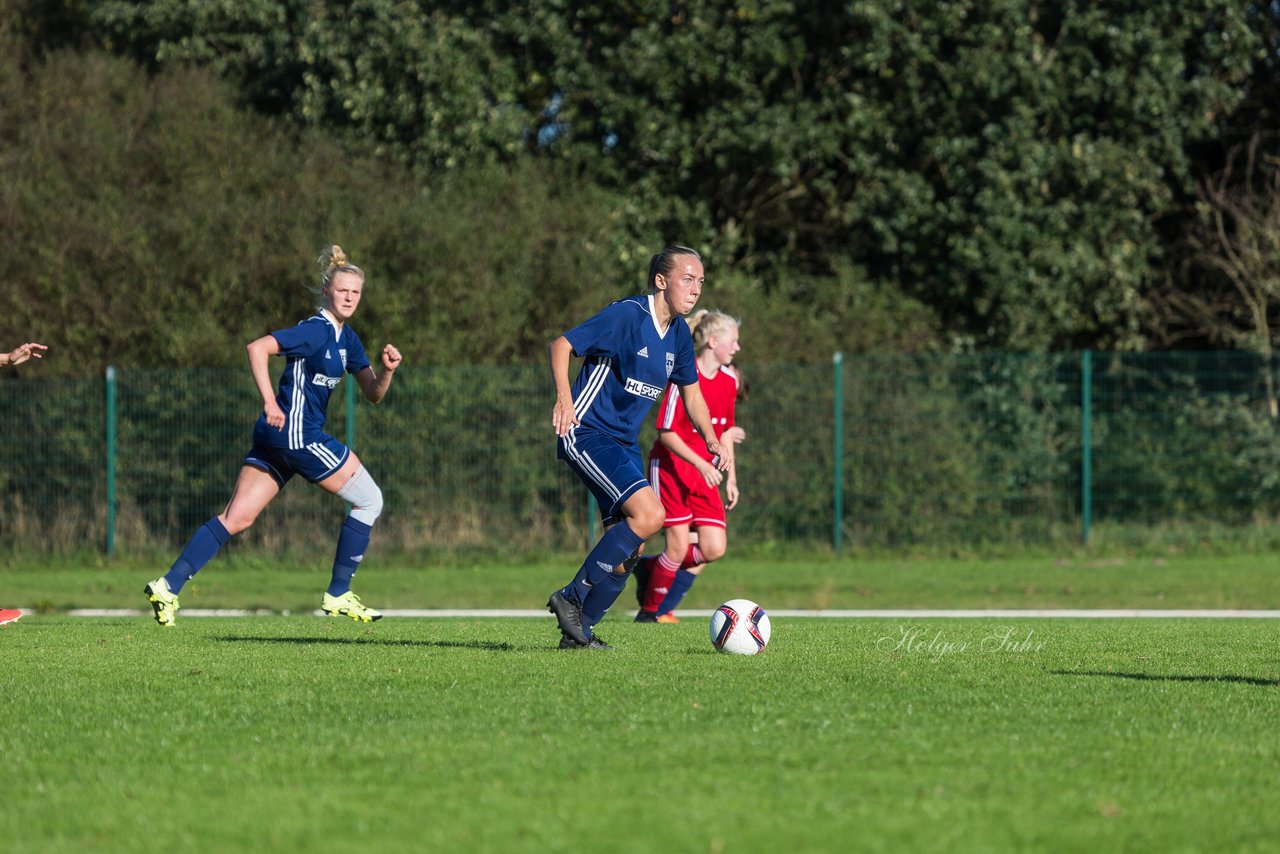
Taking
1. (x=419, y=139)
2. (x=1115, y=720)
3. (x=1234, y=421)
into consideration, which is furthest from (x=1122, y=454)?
(x=1115, y=720)

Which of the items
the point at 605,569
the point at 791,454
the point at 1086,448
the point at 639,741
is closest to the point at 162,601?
the point at 605,569

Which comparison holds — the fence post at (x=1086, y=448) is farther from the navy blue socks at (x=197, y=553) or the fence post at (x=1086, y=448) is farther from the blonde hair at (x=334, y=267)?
the navy blue socks at (x=197, y=553)

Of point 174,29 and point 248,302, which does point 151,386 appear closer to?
point 248,302

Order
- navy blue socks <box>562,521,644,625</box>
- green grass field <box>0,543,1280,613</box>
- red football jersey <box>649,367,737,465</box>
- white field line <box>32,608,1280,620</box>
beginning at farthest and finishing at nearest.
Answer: green grass field <box>0,543,1280,613</box>
white field line <box>32,608,1280,620</box>
red football jersey <box>649,367,737,465</box>
navy blue socks <box>562,521,644,625</box>

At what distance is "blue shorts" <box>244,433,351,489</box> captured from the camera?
33.2 feet

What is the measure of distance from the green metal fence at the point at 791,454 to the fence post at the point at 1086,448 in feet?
0.10

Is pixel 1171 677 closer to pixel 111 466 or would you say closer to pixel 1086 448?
pixel 1086 448

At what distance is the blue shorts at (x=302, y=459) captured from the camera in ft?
33.2

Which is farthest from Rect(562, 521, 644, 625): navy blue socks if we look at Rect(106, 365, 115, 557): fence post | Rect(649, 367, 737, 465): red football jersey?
Rect(106, 365, 115, 557): fence post

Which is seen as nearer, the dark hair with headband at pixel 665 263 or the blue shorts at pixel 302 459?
the dark hair with headband at pixel 665 263

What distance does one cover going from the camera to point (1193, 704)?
6.24 m

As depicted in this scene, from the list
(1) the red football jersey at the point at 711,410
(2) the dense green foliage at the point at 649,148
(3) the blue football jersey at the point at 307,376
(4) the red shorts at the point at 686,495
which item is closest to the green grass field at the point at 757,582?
(2) the dense green foliage at the point at 649,148

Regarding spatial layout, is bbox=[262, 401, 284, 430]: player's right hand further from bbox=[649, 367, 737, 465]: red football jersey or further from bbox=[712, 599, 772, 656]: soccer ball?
bbox=[712, 599, 772, 656]: soccer ball

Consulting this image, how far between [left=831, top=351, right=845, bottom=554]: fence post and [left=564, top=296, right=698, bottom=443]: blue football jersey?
1073 cm
